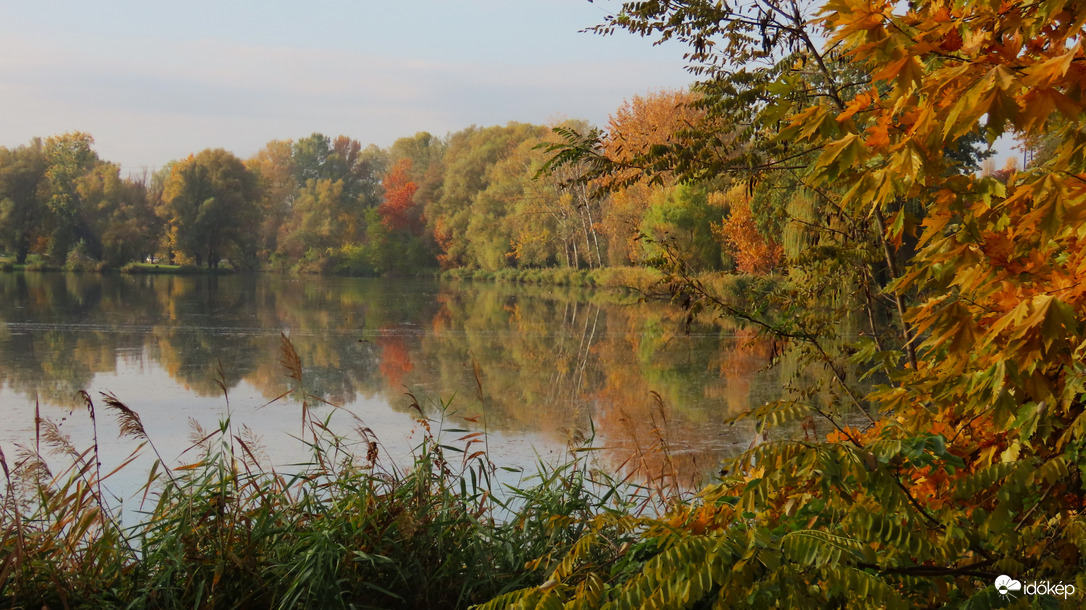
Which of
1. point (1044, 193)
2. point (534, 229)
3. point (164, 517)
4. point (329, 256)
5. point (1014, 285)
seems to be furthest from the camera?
point (329, 256)

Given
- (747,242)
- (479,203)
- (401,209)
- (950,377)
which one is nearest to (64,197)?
(401,209)

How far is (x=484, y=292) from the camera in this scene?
112 feet

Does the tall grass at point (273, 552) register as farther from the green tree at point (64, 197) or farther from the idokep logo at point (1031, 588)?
the green tree at point (64, 197)

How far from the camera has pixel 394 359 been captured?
13289 millimetres

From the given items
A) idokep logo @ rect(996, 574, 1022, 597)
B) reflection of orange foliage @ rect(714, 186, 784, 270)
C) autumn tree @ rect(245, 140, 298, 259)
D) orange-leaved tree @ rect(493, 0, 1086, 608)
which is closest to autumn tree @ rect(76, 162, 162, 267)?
autumn tree @ rect(245, 140, 298, 259)

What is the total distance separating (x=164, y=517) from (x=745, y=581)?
269 cm

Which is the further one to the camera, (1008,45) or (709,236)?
(709,236)

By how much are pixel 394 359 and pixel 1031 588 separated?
39.4 ft

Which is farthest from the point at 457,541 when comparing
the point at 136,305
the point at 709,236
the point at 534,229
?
the point at 534,229

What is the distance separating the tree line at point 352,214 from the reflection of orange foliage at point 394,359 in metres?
16.1

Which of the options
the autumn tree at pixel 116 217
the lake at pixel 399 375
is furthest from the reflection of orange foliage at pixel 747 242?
the autumn tree at pixel 116 217

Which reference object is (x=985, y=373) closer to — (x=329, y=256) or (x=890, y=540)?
(x=890, y=540)

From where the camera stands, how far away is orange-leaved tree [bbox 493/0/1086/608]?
157cm

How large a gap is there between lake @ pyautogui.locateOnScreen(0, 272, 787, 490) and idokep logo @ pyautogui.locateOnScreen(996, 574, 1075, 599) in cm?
261
